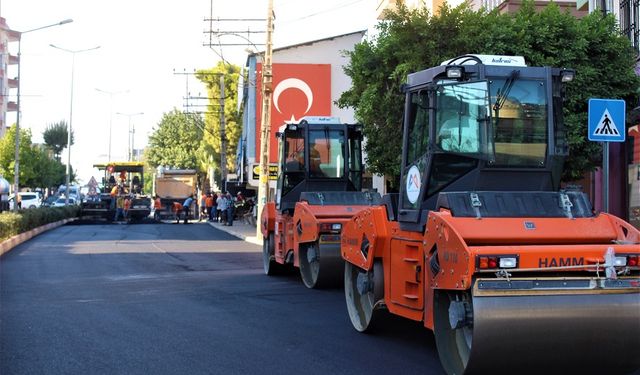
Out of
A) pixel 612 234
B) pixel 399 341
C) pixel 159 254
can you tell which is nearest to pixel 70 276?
pixel 159 254

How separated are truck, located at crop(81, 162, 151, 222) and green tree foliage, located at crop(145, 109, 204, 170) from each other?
31.5 m

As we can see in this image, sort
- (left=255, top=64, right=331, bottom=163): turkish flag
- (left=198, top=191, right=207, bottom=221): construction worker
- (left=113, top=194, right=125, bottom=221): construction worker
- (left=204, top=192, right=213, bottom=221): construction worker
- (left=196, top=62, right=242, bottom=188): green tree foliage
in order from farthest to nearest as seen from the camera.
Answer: (left=196, top=62, right=242, bottom=188): green tree foliage → (left=198, top=191, right=207, bottom=221): construction worker → (left=204, top=192, right=213, bottom=221): construction worker → (left=113, top=194, right=125, bottom=221): construction worker → (left=255, top=64, right=331, bottom=163): turkish flag

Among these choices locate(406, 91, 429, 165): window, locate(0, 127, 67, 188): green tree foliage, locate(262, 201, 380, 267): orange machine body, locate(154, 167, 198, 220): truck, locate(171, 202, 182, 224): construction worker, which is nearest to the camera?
locate(406, 91, 429, 165): window

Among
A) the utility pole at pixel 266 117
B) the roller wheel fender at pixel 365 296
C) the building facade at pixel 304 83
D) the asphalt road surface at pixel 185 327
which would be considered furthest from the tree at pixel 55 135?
the roller wheel fender at pixel 365 296

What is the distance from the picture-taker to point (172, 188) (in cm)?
5075

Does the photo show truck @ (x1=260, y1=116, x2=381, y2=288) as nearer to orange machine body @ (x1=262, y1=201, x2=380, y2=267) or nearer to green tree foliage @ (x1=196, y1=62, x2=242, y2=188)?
orange machine body @ (x1=262, y1=201, x2=380, y2=267)

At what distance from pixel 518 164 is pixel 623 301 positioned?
1809 millimetres

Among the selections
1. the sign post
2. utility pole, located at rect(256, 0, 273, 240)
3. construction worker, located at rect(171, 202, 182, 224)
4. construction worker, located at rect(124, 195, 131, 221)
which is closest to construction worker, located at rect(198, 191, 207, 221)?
construction worker, located at rect(171, 202, 182, 224)

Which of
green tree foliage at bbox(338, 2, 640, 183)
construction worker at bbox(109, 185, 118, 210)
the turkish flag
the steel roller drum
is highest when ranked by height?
the turkish flag

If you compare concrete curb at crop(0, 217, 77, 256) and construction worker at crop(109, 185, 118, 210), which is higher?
construction worker at crop(109, 185, 118, 210)

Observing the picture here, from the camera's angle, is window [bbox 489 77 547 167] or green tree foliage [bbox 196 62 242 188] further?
green tree foliage [bbox 196 62 242 188]

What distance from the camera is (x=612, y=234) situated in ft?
19.9

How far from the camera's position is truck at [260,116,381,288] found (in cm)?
1244

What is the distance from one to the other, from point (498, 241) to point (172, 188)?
46.2 m
